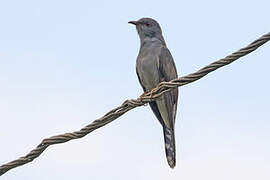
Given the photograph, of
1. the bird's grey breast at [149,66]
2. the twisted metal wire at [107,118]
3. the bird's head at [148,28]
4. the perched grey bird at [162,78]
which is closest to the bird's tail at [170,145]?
the perched grey bird at [162,78]


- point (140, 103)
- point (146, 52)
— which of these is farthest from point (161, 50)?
point (140, 103)

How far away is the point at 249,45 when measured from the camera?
15.9 ft

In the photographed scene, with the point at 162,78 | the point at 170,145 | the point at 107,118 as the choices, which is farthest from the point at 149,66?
the point at 107,118

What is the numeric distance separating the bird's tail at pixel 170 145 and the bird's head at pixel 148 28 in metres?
1.62

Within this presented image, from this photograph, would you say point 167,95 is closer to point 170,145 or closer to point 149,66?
point 149,66

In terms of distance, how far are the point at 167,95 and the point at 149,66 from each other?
1.74 ft

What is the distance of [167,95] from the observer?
982 centimetres

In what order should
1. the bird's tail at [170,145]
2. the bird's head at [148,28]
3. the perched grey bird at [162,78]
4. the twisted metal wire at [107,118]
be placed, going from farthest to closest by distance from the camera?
the bird's head at [148,28] → the perched grey bird at [162,78] → the bird's tail at [170,145] → the twisted metal wire at [107,118]

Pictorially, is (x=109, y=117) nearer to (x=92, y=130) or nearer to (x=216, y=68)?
(x=92, y=130)

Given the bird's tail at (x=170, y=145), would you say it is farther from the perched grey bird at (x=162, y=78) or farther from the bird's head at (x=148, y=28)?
the bird's head at (x=148, y=28)

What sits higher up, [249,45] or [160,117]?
[249,45]

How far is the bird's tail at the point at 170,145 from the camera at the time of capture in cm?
962

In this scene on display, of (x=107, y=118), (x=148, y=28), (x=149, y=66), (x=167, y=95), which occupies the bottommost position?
(x=167, y=95)

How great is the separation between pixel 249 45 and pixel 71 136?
5.38ft
